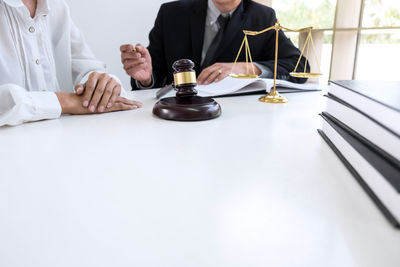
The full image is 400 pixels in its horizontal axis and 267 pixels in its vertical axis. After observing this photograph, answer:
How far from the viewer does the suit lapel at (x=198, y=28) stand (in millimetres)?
1459

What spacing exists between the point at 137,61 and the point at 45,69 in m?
0.30

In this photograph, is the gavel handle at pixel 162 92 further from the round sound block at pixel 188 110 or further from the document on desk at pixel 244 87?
the round sound block at pixel 188 110

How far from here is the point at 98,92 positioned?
71cm

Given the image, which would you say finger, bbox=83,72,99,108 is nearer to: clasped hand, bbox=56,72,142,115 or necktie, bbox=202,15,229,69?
clasped hand, bbox=56,72,142,115

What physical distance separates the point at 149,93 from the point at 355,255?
884 millimetres

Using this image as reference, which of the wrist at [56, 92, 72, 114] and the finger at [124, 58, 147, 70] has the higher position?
the finger at [124, 58, 147, 70]

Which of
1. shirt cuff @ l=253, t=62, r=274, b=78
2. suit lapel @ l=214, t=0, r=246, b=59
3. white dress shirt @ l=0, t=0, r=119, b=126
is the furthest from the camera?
suit lapel @ l=214, t=0, r=246, b=59

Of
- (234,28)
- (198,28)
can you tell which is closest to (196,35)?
(198,28)

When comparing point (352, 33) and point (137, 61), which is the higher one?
point (352, 33)

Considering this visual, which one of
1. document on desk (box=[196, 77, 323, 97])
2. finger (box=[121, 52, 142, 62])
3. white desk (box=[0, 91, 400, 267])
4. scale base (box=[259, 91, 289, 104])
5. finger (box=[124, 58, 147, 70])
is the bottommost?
white desk (box=[0, 91, 400, 267])

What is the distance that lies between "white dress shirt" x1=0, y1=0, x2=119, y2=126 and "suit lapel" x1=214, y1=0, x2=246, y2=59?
599mm

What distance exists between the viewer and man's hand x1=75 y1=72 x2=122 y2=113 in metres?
0.70

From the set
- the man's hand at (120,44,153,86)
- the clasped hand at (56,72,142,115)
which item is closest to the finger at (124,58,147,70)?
the man's hand at (120,44,153,86)

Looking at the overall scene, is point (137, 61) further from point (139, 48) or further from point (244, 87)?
point (244, 87)
